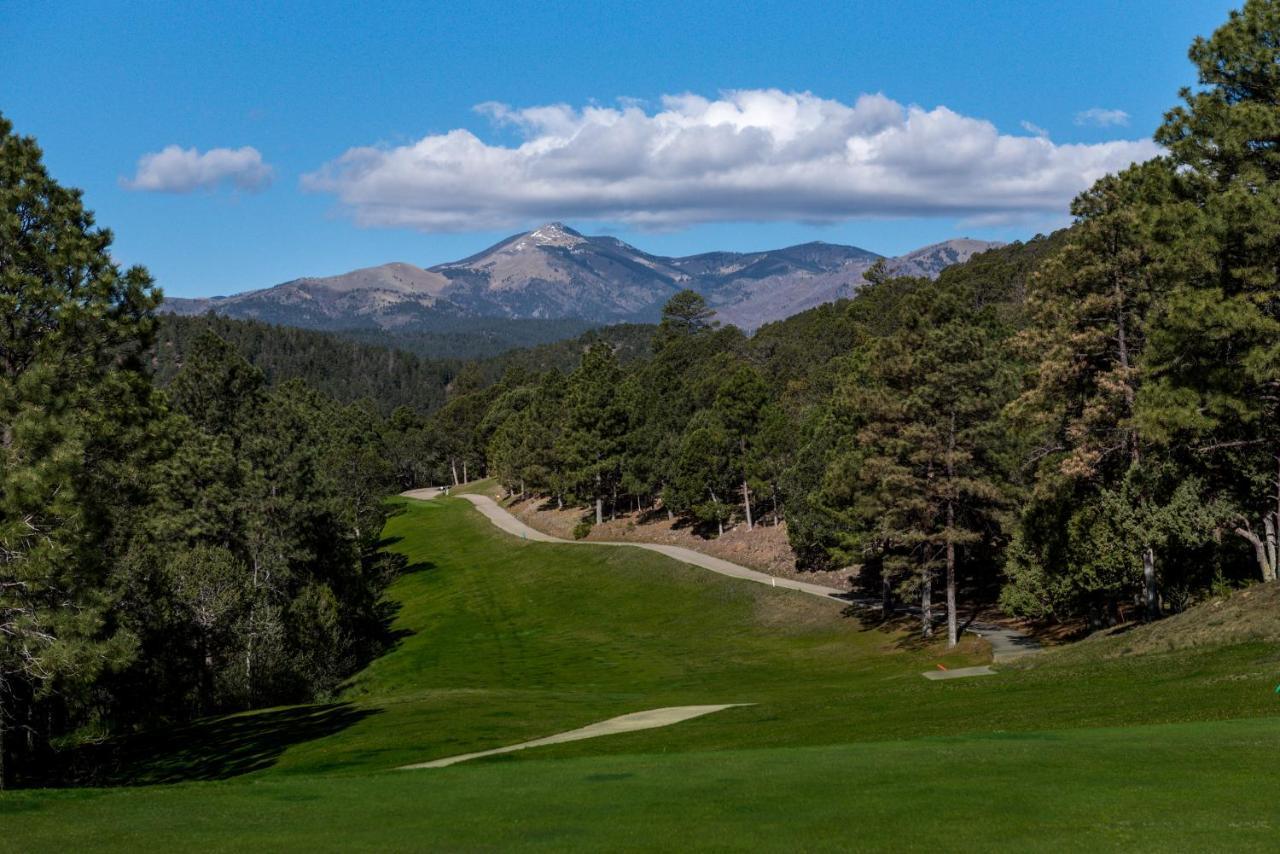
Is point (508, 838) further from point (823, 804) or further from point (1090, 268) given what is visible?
point (1090, 268)

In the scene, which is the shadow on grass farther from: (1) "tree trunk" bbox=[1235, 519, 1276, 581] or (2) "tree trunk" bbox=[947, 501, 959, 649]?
(1) "tree trunk" bbox=[1235, 519, 1276, 581]

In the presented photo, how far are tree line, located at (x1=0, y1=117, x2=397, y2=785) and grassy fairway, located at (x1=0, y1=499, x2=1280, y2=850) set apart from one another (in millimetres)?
4528

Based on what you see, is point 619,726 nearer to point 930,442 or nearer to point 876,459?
point 876,459

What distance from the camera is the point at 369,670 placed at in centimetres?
6184

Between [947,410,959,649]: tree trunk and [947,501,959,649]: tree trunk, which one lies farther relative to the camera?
Result: [947,501,959,649]: tree trunk

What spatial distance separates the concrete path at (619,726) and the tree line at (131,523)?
10.4m

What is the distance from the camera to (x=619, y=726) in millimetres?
34938

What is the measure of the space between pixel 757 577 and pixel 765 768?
54192 millimetres

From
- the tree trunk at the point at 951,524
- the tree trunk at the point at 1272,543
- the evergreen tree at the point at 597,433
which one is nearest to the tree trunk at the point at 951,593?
the tree trunk at the point at 951,524

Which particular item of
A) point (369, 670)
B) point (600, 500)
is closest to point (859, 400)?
point (369, 670)

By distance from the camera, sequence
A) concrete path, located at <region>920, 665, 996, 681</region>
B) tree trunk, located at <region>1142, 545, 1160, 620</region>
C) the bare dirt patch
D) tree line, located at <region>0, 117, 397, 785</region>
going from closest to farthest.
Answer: tree line, located at <region>0, 117, 397, 785</region>, concrete path, located at <region>920, 665, 996, 681</region>, tree trunk, located at <region>1142, 545, 1160, 620</region>, the bare dirt patch

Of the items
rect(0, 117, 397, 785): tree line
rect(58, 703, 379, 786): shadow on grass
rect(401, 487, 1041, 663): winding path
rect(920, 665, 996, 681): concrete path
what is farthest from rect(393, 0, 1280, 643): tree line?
rect(0, 117, 397, 785): tree line

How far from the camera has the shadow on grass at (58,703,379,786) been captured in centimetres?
3058

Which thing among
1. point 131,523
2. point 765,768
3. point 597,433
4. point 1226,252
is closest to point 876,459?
point 1226,252
